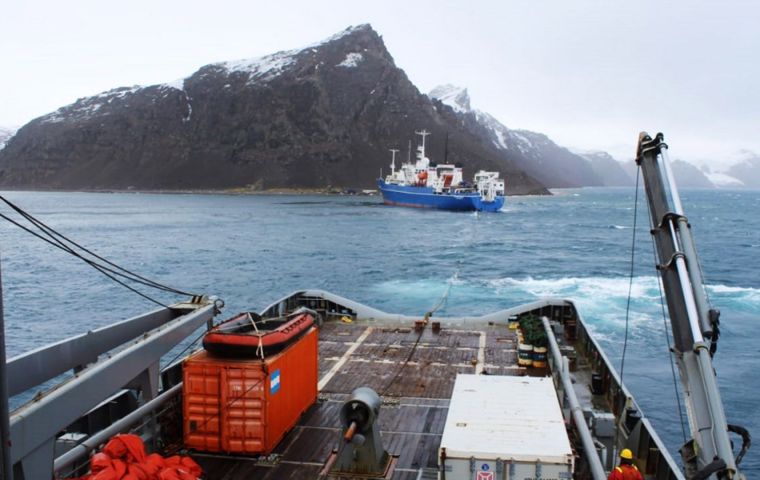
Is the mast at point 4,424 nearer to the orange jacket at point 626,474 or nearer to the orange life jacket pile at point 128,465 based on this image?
the orange life jacket pile at point 128,465

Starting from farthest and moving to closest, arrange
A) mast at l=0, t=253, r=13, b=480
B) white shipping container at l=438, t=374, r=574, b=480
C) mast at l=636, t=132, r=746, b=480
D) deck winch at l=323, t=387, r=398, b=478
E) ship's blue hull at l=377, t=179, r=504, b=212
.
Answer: ship's blue hull at l=377, t=179, r=504, b=212
deck winch at l=323, t=387, r=398, b=478
mast at l=636, t=132, r=746, b=480
white shipping container at l=438, t=374, r=574, b=480
mast at l=0, t=253, r=13, b=480

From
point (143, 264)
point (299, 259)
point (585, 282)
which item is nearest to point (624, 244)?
point (585, 282)

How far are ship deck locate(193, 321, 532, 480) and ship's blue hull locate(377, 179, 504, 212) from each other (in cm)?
11956

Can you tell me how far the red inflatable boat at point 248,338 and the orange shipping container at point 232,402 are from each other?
0.51 ft

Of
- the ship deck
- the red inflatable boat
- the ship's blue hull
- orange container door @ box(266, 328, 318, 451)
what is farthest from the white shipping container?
the ship's blue hull

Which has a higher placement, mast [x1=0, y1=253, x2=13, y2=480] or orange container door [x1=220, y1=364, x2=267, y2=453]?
mast [x1=0, y1=253, x2=13, y2=480]

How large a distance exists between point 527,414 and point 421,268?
5218cm

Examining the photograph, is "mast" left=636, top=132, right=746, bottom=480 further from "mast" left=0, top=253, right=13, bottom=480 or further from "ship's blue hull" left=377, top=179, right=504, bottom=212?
"ship's blue hull" left=377, top=179, right=504, bottom=212

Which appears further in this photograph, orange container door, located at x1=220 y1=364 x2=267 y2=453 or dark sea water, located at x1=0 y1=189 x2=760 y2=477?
dark sea water, located at x1=0 y1=189 x2=760 y2=477

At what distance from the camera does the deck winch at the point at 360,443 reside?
34.8 ft

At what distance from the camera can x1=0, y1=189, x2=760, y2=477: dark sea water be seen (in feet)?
108

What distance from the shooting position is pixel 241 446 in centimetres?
1178

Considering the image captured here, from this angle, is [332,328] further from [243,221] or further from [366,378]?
[243,221]

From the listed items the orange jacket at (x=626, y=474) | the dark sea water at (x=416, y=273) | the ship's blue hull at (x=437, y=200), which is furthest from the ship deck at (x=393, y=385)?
the ship's blue hull at (x=437, y=200)
